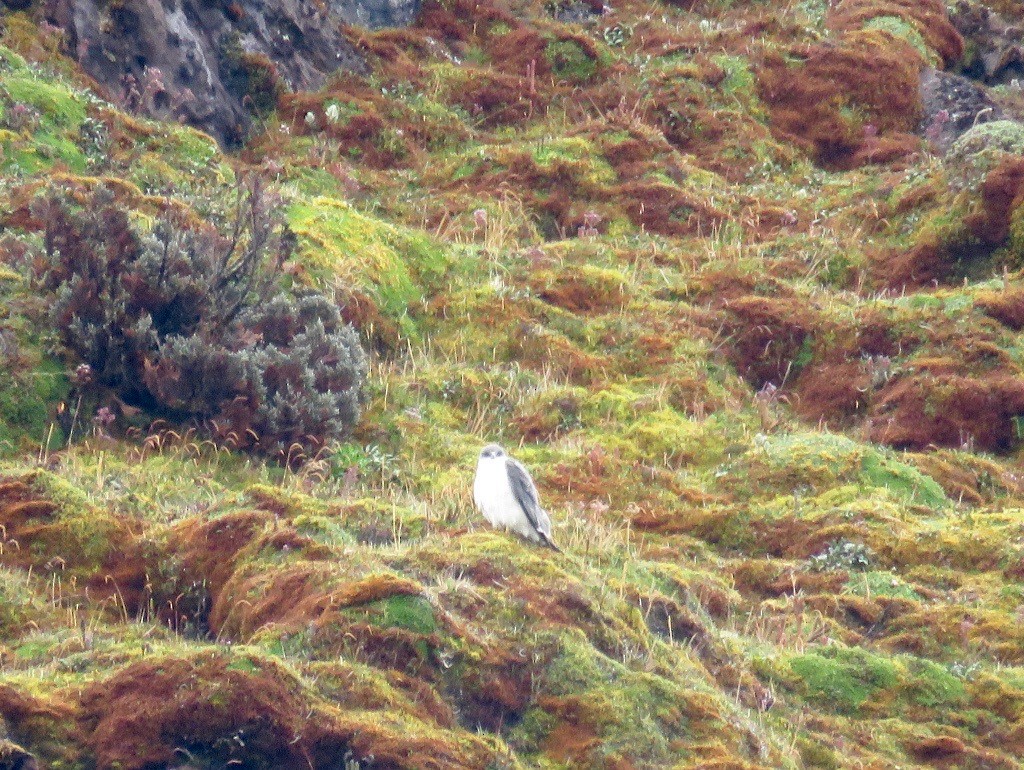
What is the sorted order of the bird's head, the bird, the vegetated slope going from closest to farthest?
the vegetated slope, the bird, the bird's head

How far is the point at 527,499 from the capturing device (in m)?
9.70

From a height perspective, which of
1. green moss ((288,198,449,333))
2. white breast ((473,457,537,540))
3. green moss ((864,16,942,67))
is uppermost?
white breast ((473,457,537,540))

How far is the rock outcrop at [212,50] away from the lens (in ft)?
60.0

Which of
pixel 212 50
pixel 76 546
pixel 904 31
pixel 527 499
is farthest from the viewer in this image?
pixel 904 31

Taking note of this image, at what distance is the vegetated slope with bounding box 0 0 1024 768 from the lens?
302 inches

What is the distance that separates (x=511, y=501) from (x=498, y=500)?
121 mm

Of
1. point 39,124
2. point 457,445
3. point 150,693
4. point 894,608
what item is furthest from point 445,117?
point 150,693

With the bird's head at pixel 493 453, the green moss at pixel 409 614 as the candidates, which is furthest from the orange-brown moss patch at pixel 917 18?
the green moss at pixel 409 614

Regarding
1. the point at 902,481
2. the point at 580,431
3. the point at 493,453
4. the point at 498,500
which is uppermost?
the point at 498,500

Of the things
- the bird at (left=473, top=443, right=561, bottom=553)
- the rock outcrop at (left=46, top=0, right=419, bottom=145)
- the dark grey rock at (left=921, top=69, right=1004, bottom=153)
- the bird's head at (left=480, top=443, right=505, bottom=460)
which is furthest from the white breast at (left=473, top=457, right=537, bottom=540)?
the dark grey rock at (left=921, top=69, right=1004, bottom=153)

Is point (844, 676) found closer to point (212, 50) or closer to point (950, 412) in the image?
point (950, 412)

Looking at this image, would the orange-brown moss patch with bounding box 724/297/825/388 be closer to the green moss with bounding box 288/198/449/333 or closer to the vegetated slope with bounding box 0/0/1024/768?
the vegetated slope with bounding box 0/0/1024/768

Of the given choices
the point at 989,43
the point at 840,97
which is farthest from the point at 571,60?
the point at 989,43

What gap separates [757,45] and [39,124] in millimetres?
10370
